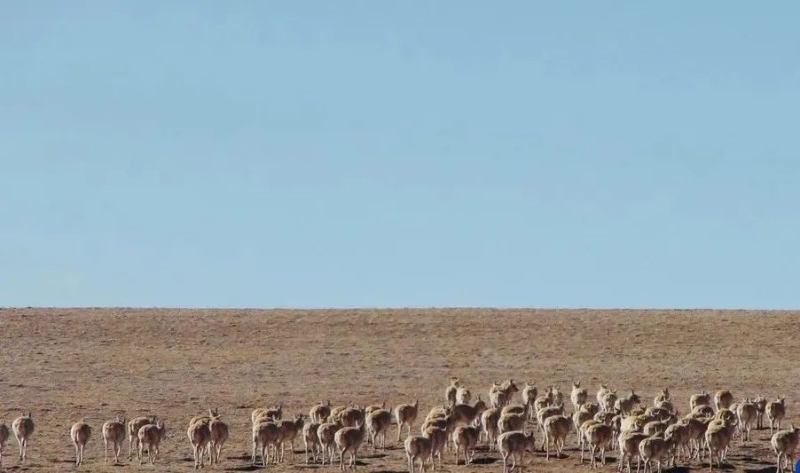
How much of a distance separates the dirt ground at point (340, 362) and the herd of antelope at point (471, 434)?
521 millimetres

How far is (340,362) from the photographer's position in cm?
5672

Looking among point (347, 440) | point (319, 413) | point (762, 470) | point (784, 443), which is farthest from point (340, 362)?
point (784, 443)

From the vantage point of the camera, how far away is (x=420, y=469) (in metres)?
31.6

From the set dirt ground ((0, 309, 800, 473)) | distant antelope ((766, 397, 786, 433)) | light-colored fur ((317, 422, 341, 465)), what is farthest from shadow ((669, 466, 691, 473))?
light-colored fur ((317, 422, 341, 465))

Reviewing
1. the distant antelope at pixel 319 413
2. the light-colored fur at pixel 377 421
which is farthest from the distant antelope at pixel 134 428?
the light-colored fur at pixel 377 421

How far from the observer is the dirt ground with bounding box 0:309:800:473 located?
38.1 metres

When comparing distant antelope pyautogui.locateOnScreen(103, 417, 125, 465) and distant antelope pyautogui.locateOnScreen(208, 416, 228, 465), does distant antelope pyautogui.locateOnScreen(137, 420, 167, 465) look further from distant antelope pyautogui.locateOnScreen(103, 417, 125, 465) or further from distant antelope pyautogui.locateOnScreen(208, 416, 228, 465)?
distant antelope pyautogui.locateOnScreen(208, 416, 228, 465)

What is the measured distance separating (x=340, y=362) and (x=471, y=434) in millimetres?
24387

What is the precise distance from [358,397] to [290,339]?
17.0 m

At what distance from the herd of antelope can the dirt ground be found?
521 mm

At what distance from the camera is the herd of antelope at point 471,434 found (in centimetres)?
3153

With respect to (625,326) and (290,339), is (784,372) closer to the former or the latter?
(625,326)

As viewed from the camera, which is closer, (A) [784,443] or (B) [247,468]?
(A) [784,443]

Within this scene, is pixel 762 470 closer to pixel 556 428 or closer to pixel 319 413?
pixel 556 428
